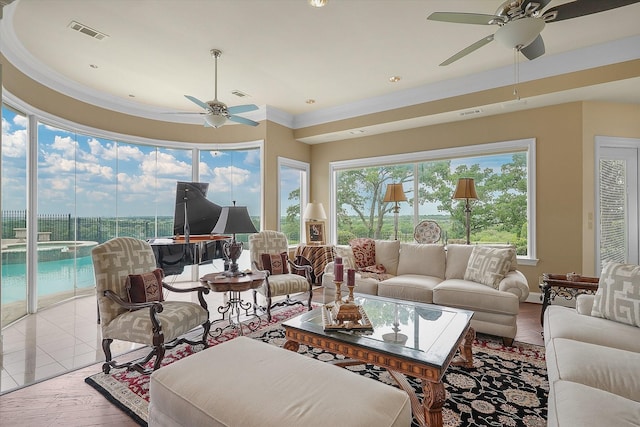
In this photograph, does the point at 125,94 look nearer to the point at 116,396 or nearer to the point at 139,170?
the point at 139,170

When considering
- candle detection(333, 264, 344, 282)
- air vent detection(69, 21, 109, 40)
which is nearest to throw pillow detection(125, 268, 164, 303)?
candle detection(333, 264, 344, 282)

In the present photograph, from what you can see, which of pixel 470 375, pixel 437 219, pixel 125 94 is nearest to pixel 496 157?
pixel 437 219

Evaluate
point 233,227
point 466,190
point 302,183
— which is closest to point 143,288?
point 233,227

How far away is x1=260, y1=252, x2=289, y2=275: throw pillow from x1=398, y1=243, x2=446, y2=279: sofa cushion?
158 cm

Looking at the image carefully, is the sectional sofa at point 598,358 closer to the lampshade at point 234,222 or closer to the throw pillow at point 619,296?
the throw pillow at point 619,296

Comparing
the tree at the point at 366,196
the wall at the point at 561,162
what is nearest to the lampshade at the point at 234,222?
the tree at the point at 366,196

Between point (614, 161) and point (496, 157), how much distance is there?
4.90 feet

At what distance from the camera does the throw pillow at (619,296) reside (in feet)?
7.04

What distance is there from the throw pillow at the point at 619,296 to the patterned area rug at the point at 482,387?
0.66 metres

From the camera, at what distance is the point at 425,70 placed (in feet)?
13.8

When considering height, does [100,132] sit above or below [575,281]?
above

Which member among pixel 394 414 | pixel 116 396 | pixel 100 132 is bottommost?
pixel 116 396

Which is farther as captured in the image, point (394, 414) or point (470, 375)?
point (470, 375)

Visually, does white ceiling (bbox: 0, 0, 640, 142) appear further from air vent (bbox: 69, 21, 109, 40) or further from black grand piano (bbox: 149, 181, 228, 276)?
black grand piano (bbox: 149, 181, 228, 276)
